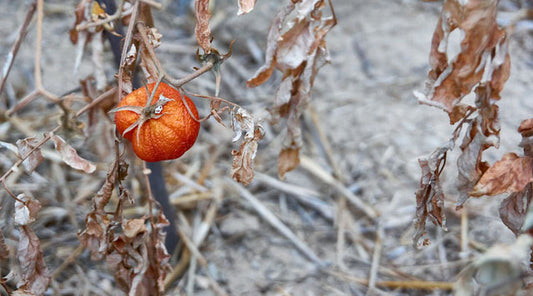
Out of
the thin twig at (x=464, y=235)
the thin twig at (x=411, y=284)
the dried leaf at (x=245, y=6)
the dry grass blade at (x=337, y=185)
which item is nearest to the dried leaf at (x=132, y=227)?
the dried leaf at (x=245, y=6)

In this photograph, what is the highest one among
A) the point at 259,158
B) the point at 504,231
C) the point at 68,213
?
the point at 504,231

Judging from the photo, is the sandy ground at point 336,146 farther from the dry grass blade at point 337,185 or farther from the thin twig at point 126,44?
the thin twig at point 126,44

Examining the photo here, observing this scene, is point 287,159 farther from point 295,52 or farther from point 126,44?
point 126,44

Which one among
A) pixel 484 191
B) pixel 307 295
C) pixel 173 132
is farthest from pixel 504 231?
pixel 173 132

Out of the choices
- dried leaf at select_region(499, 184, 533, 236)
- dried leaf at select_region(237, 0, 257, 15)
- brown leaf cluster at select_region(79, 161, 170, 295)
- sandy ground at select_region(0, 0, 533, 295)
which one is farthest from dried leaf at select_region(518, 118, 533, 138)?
brown leaf cluster at select_region(79, 161, 170, 295)

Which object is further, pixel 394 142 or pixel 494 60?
pixel 394 142

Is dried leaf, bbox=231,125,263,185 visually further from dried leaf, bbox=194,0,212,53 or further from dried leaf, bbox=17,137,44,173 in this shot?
A: dried leaf, bbox=17,137,44,173

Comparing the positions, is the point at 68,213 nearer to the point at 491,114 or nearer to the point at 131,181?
the point at 131,181
